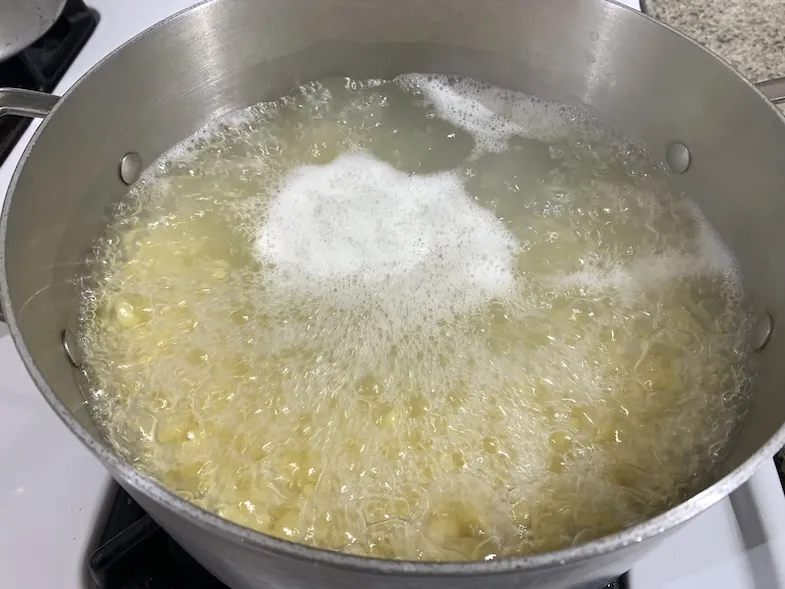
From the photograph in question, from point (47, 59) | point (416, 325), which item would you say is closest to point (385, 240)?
point (416, 325)

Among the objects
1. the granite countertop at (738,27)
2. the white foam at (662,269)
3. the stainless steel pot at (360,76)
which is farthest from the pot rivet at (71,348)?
the granite countertop at (738,27)

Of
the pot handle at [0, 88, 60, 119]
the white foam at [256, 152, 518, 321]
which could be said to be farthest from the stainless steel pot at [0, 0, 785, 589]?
the white foam at [256, 152, 518, 321]

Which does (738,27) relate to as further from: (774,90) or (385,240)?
(385,240)

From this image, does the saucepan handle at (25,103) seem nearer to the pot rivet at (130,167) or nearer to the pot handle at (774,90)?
the pot rivet at (130,167)

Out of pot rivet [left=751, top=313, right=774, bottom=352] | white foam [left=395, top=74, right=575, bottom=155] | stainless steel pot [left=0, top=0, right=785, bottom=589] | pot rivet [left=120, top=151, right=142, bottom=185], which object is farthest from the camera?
white foam [left=395, top=74, right=575, bottom=155]

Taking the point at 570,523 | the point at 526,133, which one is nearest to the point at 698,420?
the point at 570,523

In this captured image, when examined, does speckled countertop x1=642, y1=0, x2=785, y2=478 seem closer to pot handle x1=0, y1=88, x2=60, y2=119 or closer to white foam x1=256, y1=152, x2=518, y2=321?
white foam x1=256, y1=152, x2=518, y2=321
